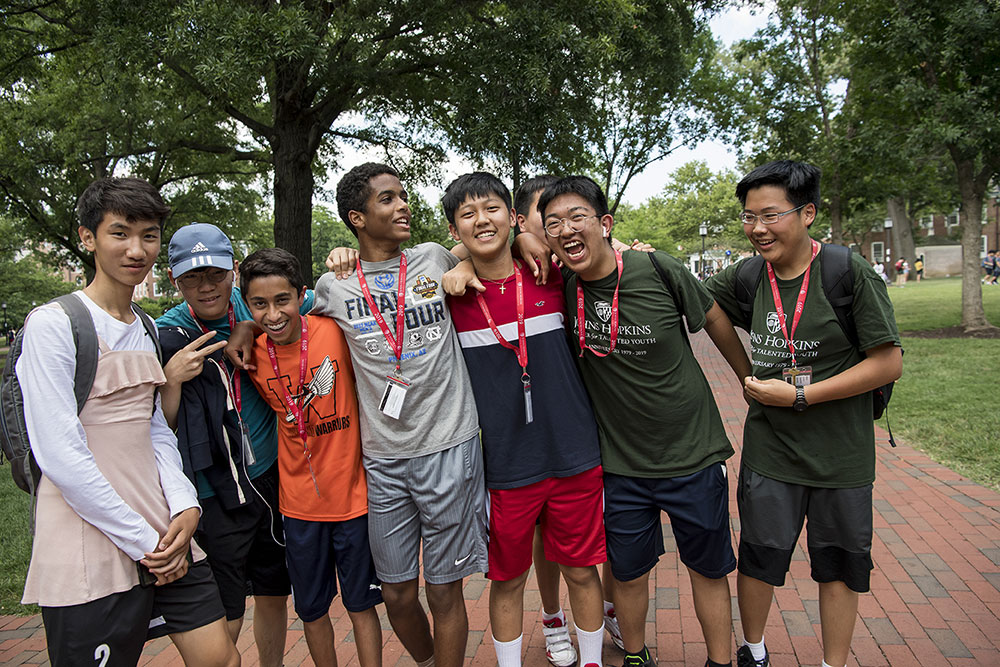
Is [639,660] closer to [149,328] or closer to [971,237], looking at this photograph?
[149,328]

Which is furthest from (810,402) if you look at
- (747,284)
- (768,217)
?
(768,217)

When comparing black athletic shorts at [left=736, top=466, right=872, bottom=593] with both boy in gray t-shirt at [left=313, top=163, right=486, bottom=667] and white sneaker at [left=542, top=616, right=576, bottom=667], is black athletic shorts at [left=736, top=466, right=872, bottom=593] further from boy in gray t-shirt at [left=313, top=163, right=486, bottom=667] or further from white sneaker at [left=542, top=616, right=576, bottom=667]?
boy in gray t-shirt at [left=313, top=163, right=486, bottom=667]

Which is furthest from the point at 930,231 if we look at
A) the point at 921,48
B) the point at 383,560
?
the point at 383,560

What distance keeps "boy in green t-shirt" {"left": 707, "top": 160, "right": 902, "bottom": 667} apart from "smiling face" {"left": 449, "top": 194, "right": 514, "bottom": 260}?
41.8 inches

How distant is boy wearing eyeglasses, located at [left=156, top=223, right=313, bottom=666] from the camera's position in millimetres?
2666

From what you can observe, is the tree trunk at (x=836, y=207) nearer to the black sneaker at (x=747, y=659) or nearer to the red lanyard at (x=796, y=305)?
the red lanyard at (x=796, y=305)

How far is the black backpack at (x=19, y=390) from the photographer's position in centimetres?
206

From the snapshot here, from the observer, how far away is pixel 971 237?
13023 millimetres

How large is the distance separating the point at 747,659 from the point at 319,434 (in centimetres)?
221

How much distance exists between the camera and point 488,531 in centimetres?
290

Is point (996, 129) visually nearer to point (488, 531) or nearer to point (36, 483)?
point (488, 531)

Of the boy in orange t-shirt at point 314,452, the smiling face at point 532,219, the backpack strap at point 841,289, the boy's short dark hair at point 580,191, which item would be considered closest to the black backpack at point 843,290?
the backpack strap at point 841,289

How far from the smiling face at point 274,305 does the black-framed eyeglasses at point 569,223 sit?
118 cm

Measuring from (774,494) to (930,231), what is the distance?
68286 millimetres
